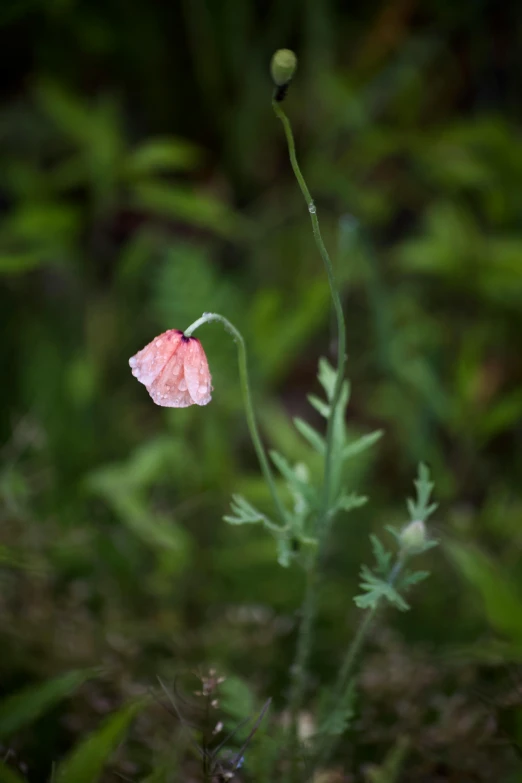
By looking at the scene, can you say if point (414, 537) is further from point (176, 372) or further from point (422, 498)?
point (176, 372)

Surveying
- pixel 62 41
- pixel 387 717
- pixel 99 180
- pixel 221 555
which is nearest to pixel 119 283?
pixel 99 180

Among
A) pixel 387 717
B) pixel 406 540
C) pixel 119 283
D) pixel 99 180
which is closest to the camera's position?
pixel 406 540

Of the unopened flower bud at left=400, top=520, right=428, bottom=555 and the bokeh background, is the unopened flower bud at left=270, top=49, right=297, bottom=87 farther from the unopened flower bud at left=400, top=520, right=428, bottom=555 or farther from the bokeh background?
the bokeh background

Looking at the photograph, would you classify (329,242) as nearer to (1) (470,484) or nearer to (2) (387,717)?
(1) (470,484)

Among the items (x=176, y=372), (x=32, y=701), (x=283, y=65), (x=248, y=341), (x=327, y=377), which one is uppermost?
(x=283, y=65)

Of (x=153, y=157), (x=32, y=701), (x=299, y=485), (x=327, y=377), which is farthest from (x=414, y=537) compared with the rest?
(x=153, y=157)
